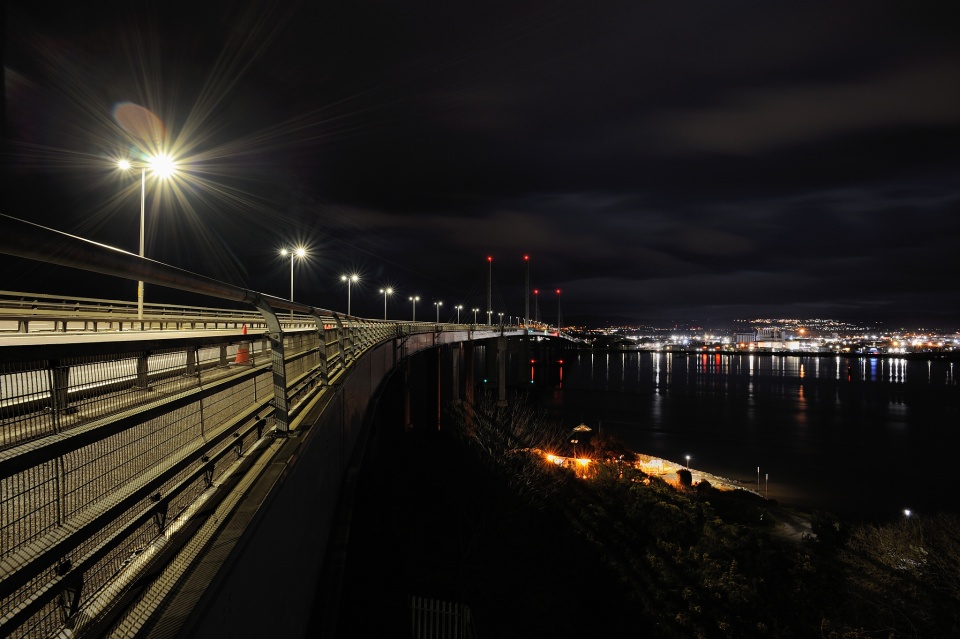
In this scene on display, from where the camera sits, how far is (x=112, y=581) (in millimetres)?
1990

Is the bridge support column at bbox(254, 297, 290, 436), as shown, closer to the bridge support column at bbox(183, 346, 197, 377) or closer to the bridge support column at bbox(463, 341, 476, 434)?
the bridge support column at bbox(183, 346, 197, 377)

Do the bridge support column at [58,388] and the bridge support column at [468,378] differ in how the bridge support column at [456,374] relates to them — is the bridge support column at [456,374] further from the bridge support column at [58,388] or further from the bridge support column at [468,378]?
the bridge support column at [58,388]

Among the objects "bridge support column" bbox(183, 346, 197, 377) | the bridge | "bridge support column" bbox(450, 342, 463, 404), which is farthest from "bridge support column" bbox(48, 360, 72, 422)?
"bridge support column" bbox(450, 342, 463, 404)

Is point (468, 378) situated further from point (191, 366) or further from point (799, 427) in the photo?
point (191, 366)

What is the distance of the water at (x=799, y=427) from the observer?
31422 mm

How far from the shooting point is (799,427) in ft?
158

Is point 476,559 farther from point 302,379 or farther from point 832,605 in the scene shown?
point 302,379

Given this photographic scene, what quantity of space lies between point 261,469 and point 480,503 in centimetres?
1955

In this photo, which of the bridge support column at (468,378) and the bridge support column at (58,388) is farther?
the bridge support column at (468,378)

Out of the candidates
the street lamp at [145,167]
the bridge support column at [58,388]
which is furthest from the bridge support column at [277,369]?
the street lamp at [145,167]

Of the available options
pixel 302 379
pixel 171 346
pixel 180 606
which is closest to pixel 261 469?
pixel 171 346

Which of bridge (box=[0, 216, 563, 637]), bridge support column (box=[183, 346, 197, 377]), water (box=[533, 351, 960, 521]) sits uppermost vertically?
Answer: bridge support column (box=[183, 346, 197, 377])

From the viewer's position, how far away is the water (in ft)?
103

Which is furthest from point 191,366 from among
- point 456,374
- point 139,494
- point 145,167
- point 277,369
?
point 456,374
